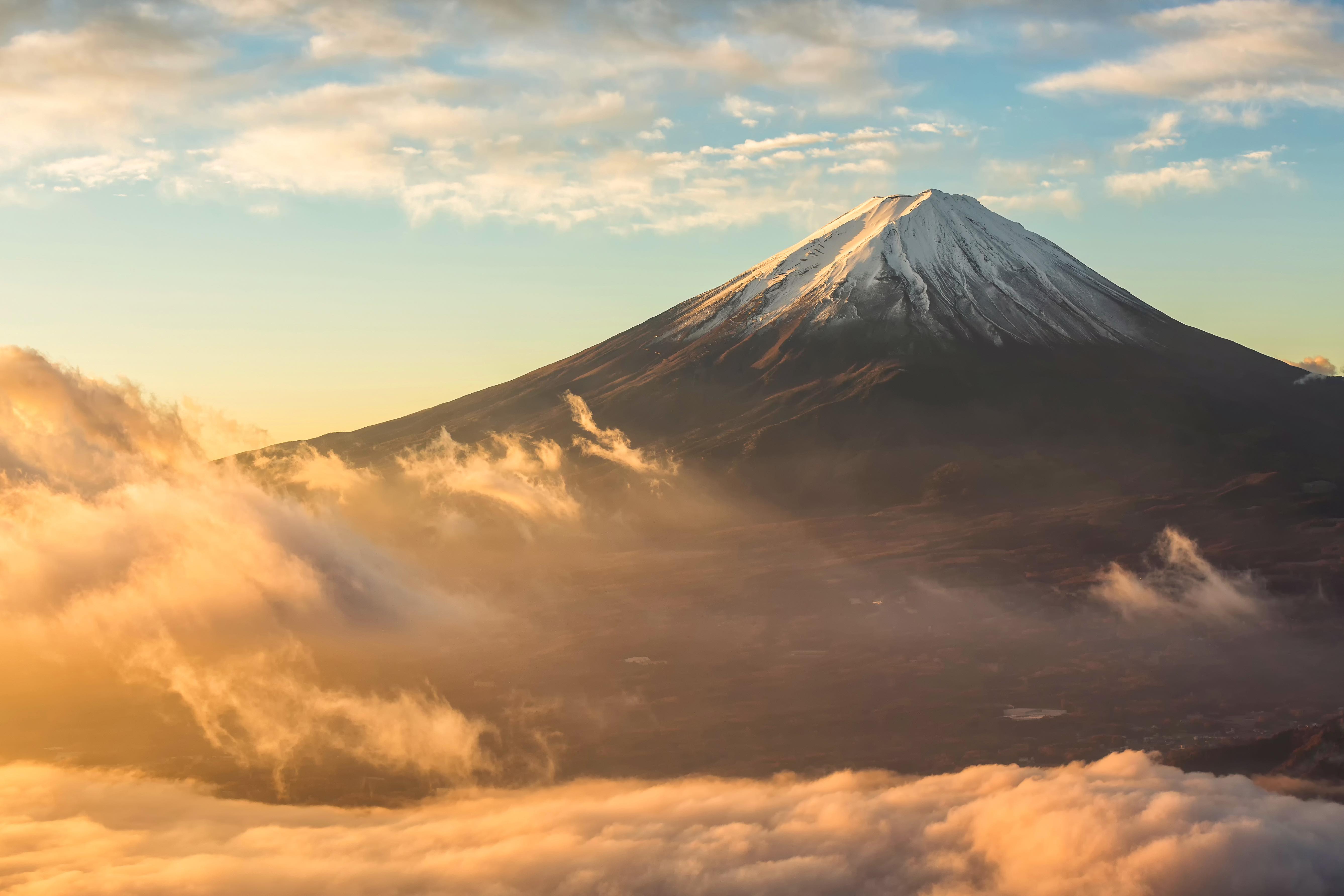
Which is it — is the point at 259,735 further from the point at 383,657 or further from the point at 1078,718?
the point at 1078,718

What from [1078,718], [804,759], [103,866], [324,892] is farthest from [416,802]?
[1078,718]

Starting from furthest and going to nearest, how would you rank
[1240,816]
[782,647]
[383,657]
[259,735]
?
[383,657] → [782,647] → [259,735] → [1240,816]

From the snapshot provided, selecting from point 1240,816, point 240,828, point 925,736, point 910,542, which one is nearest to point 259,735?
point 240,828

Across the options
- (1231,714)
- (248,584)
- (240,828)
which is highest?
(248,584)

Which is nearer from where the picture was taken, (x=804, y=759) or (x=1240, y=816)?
(x=1240, y=816)

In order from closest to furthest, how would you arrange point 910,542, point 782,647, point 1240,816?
point 1240,816
point 782,647
point 910,542

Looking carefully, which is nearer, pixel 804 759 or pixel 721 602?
pixel 804 759

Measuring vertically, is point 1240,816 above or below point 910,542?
below

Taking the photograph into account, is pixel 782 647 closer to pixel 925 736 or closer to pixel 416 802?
pixel 925 736

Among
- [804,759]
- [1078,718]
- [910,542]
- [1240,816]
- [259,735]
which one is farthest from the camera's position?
[910,542]
